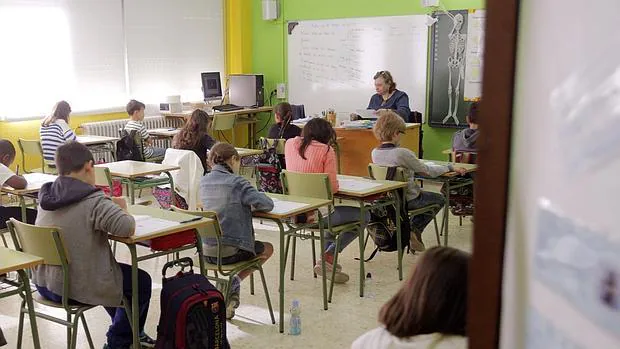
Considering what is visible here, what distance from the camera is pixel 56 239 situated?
2756mm

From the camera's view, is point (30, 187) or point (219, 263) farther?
point (30, 187)

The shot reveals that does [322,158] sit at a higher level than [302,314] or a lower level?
higher

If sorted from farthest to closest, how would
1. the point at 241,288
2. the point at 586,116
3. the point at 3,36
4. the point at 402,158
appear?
the point at 3,36 → the point at 402,158 → the point at 241,288 → the point at 586,116

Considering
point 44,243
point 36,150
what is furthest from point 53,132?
point 44,243

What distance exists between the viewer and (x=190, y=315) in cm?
287

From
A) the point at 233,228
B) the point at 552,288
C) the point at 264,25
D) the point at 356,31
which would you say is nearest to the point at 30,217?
the point at 233,228

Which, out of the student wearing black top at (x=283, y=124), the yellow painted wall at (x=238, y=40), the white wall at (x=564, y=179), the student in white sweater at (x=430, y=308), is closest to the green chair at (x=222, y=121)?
the yellow painted wall at (x=238, y=40)

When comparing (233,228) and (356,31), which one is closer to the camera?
(233,228)

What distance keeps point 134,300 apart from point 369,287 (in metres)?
1.83

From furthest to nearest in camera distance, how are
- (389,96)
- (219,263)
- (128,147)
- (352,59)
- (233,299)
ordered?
(352,59)
(389,96)
(128,147)
(233,299)
(219,263)

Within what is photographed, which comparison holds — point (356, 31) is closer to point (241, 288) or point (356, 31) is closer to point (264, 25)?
point (264, 25)

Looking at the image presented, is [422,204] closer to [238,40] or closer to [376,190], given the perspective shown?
[376,190]

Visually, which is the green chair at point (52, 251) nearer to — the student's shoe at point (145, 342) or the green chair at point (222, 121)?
the student's shoe at point (145, 342)

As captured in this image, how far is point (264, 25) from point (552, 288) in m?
9.46
